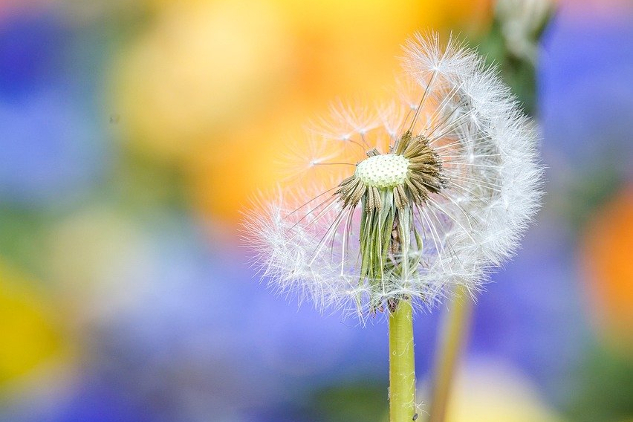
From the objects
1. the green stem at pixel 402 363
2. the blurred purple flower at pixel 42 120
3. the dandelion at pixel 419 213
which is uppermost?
the blurred purple flower at pixel 42 120

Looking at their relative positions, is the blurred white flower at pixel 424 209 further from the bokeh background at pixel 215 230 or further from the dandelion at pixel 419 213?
the bokeh background at pixel 215 230

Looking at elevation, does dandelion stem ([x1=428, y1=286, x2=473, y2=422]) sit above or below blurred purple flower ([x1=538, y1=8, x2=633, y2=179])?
A: below

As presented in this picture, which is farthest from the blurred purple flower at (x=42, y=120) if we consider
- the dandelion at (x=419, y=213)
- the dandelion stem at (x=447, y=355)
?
the dandelion stem at (x=447, y=355)

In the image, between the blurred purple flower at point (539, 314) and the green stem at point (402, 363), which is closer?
the green stem at point (402, 363)

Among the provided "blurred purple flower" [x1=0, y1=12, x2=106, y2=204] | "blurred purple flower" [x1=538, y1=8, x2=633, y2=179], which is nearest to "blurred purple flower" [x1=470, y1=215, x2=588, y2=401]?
"blurred purple flower" [x1=538, y1=8, x2=633, y2=179]

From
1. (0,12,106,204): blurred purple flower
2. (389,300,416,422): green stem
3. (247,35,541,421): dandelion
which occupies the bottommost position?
(389,300,416,422): green stem

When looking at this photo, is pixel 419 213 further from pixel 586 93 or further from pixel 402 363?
pixel 586 93

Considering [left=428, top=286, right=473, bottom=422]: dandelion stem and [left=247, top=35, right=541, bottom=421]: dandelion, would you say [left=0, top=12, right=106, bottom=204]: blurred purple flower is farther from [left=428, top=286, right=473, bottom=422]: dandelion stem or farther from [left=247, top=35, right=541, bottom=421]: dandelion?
[left=428, top=286, right=473, bottom=422]: dandelion stem

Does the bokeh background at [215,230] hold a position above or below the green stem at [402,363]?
above
